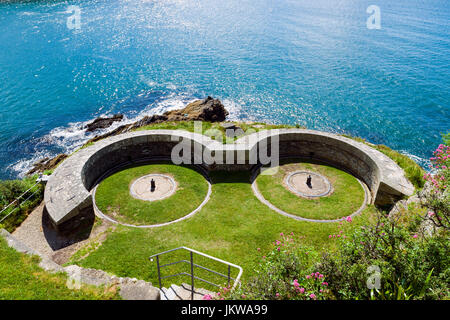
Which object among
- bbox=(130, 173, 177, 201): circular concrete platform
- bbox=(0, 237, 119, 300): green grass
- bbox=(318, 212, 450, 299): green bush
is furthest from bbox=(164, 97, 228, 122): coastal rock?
bbox=(318, 212, 450, 299): green bush

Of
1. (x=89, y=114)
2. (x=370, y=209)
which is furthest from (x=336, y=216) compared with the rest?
(x=89, y=114)

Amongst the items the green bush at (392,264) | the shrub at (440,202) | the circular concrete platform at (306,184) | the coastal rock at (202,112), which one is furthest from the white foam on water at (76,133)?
the shrub at (440,202)

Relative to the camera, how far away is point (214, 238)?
49.9ft

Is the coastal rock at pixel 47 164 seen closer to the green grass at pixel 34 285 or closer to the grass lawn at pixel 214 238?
the grass lawn at pixel 214 238

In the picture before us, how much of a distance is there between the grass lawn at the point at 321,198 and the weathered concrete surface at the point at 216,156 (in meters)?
1.08

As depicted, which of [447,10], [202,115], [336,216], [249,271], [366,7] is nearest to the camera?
[249,271]

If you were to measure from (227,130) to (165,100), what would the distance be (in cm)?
2063

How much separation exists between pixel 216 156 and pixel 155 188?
4926 mm

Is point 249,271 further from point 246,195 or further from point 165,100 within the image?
point 165,100

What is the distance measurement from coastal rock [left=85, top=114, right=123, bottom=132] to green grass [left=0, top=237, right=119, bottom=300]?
2789 cm

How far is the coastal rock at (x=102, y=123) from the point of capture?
36156 mm

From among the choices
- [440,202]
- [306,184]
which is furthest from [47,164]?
[440,202]
